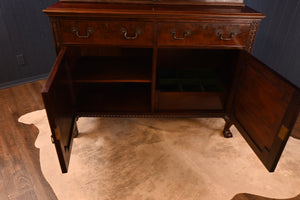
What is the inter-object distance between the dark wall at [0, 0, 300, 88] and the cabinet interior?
2.27 ft

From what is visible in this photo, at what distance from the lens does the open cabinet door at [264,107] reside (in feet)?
3.94

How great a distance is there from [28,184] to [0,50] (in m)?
1.56

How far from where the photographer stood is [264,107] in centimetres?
140

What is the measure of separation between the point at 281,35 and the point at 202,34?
121 centimetres

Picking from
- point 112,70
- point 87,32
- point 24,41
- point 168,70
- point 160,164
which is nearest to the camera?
point 87,32

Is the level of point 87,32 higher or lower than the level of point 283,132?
higher

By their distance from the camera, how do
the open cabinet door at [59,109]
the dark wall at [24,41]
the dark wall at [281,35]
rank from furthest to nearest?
the dark wall at [24,41], the dark wall at [281,35], the open cabinet door at [59,109]

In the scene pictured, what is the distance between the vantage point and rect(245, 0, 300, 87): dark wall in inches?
86.4

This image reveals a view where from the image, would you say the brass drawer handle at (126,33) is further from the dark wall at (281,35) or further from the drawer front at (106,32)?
the dark wall at (281,35)

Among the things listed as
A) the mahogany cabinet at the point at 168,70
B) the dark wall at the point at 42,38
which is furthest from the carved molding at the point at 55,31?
the dark wall at the point at 42,38

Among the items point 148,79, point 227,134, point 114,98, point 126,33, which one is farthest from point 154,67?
point 227,134

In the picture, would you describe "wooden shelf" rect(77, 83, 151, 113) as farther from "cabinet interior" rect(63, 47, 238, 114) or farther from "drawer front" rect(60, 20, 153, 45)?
"drawer front" rect(60, 20, 153, 45)

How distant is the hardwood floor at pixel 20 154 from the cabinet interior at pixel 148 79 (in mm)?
496

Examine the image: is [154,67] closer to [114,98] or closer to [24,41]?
[114,98]
